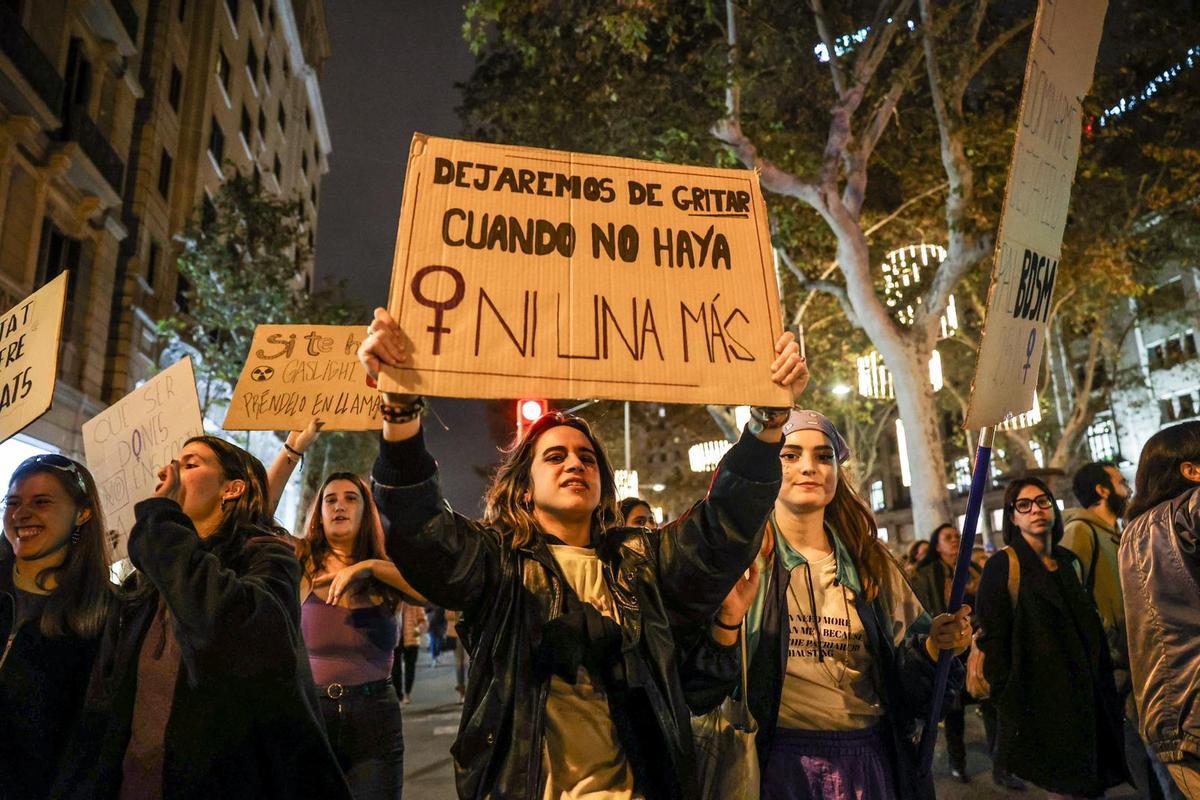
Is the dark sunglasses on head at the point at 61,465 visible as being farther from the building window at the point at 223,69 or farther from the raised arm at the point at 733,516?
the building window at the point at 223,69

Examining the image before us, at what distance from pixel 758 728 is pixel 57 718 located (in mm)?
2112

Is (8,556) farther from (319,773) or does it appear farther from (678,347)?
(678,347)

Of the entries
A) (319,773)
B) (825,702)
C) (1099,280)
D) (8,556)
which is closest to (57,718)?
(8,556)

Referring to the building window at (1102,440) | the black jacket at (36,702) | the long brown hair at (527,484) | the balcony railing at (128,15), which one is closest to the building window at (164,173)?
the balcony railing at (128,15)

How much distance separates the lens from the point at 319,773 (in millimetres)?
2498

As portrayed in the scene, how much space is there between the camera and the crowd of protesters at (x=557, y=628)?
2.21 meters

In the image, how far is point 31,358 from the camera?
12.5 ft

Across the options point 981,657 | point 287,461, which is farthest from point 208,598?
point 981,657

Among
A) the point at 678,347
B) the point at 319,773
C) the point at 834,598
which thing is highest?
the point at 678,347

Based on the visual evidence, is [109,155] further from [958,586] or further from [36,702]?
[958,586]

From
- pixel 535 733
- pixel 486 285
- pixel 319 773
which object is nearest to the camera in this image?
pixel 535 733

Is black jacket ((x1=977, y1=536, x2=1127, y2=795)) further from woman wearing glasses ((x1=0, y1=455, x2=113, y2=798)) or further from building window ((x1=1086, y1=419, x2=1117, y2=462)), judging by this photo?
building window ((x1=1086, y1=419, x2=1117, y2=462))

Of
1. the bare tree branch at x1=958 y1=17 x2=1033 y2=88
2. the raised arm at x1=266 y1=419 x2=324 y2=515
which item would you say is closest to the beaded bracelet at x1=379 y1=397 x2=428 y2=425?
the raised arm at x1=266 y1=419 x2=324 y2=515

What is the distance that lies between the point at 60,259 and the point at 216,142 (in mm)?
10359
